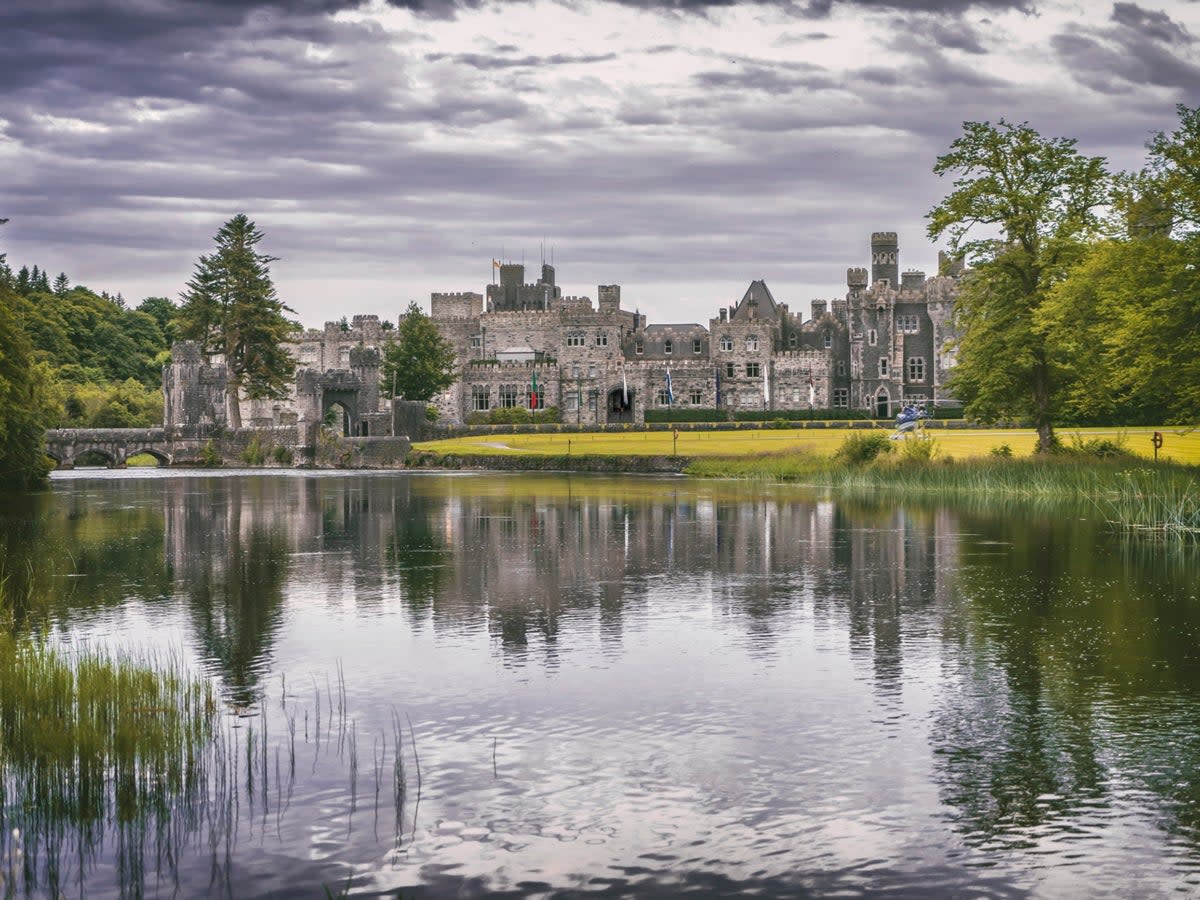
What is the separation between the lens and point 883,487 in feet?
152

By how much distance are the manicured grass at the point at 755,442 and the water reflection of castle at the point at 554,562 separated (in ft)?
56.1

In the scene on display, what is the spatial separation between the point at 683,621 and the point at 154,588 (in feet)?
28.5

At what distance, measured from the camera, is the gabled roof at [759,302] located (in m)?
124

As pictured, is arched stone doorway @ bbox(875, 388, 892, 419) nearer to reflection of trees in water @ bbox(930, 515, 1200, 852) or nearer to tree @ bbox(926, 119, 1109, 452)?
tree @ bbox(926, 119, 1109, 452)

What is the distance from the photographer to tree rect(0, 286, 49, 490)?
142 ft

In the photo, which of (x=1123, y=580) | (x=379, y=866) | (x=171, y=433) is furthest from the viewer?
(x=171, y=433)

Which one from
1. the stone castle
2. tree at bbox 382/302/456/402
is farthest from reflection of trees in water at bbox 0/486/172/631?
the stone castle

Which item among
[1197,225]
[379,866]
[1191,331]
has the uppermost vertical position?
[1197,225]

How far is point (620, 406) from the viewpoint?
404 ft

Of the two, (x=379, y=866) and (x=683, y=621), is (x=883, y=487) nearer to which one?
(x=683, y=621)

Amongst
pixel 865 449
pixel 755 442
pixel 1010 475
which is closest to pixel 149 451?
pixel 755 442

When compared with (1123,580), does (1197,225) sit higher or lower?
higher

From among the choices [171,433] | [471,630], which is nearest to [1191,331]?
[471,630]

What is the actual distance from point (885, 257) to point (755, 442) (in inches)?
2100
